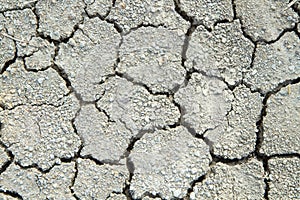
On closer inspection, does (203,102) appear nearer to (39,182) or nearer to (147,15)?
(147,15)

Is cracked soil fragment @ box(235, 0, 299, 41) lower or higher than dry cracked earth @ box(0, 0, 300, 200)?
higher

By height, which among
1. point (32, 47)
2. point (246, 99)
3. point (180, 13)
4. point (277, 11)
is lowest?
point (32, 47)

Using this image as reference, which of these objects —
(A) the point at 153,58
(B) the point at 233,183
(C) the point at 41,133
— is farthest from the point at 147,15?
(B) the point at 233,183

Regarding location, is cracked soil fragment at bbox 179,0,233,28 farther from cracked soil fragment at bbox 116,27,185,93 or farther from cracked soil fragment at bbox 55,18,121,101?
cracked soil fragment at bbox 55,18,121,101

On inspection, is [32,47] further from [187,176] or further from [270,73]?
[270,73]

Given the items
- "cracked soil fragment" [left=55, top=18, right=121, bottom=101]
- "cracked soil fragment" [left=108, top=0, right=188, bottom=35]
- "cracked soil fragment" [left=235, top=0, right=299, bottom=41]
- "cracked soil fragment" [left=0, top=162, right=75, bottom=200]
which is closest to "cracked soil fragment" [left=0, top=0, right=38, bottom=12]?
"cracked soil fragment" [left=55, top=18, right=121, bottom=101]

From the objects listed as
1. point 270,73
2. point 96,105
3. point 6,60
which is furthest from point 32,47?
point 270,73

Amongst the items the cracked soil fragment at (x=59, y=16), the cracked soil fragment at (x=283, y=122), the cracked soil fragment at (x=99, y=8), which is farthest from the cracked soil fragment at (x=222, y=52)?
the cracked soil fragment at (x=59, y=16)
